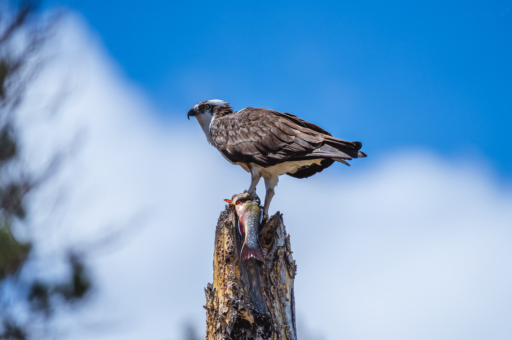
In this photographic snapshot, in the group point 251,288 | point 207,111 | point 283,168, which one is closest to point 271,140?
point 283,168

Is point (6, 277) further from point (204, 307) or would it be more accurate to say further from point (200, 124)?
point (204, 307)

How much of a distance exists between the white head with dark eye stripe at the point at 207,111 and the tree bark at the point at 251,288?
2.50 m

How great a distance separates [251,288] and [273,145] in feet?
6.98

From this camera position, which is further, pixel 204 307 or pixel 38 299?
pixel 38 299

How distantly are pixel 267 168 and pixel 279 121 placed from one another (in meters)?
0.67

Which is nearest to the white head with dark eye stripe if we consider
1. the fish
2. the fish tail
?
the fish

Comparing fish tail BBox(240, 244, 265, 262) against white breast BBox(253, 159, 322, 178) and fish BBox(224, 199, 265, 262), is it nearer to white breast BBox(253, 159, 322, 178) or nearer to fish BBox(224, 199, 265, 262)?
fish BBox(224, 199, 265, 262)

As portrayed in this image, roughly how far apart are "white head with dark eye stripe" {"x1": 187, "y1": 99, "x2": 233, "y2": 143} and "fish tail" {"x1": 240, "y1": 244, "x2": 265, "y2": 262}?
297 centimetres

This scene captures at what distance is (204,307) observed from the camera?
5.42 m

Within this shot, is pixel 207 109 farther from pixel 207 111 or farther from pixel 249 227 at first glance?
pixel 249 227

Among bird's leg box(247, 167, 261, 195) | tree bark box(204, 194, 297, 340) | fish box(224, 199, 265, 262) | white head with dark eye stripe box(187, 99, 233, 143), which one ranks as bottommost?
tree bark box(204, 194, 297, 340)

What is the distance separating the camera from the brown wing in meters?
6.43

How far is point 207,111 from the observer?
8.12 m

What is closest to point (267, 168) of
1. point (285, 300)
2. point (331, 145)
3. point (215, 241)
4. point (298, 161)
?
point (298, 161)
